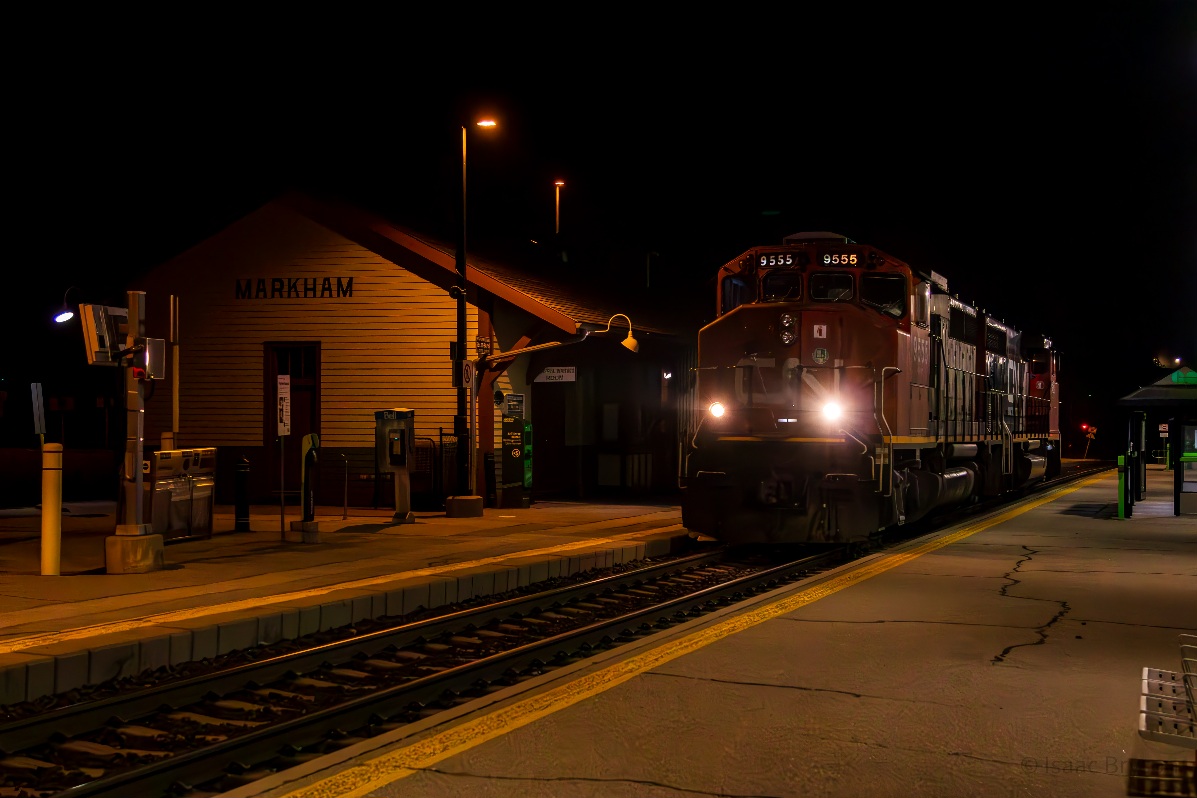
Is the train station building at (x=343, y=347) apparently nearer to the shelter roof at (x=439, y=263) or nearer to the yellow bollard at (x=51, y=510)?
the shelter roof at (x=439, y=263)

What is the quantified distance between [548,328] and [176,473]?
8799 millimetres

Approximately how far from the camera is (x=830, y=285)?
15.6 metres

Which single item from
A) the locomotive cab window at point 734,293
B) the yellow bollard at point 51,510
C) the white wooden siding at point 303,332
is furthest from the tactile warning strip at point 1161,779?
the white wooden siding at point 303,332

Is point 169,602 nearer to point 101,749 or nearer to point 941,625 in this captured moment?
point 101,749

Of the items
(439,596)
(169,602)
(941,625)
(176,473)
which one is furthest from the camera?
(176,473)

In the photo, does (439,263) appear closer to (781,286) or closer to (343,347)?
(343,347)

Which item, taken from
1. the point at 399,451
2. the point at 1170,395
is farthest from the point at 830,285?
the point at 1170,395

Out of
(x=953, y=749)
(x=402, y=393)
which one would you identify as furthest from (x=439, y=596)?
(x=402, y=393)

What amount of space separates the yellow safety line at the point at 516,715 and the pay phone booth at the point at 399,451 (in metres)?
8.66

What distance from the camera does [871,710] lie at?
655 centimetres

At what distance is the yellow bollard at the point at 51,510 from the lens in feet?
38.4

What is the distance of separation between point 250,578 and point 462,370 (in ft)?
24.7

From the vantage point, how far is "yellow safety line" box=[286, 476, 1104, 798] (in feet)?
17.0

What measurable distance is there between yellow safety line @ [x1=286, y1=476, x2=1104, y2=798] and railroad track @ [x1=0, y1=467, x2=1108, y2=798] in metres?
0.82
